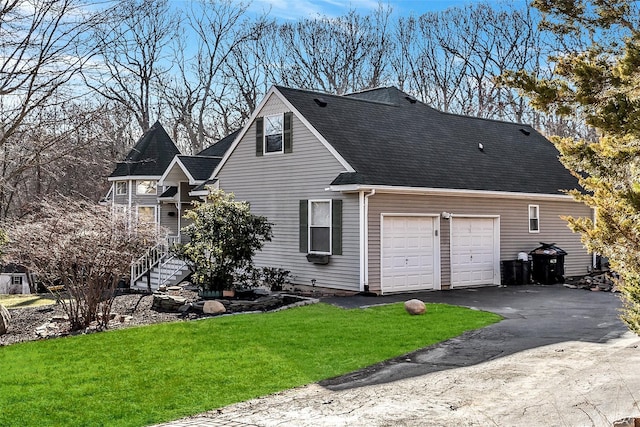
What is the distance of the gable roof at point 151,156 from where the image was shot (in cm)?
2789

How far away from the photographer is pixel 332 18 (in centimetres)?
3772

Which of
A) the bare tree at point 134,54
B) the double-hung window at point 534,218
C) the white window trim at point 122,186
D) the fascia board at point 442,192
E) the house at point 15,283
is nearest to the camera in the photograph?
the bare tree at point 134,54

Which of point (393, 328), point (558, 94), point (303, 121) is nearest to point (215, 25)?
point (303, 121)

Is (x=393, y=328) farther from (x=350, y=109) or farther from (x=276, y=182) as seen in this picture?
(x=350, y=109)

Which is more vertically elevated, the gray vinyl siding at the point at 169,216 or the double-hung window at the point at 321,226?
→ the gray vinyl siding at the point at 169,216

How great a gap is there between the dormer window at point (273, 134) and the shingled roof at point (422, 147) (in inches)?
33.1

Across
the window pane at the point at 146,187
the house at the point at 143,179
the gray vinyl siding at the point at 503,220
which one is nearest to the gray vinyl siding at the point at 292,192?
the gray vinyl siding at the point at 503,220

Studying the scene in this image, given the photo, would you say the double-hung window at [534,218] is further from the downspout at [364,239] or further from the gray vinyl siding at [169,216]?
the gray vinyl siding at [169,216]

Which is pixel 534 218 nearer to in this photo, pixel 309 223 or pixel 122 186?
pixel 309 223

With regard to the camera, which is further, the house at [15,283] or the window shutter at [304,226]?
the house at [15,283]

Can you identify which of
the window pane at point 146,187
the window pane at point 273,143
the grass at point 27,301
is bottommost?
the grass at point 27,301

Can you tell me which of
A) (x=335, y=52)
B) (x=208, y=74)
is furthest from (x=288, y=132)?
(x=208, y=74)

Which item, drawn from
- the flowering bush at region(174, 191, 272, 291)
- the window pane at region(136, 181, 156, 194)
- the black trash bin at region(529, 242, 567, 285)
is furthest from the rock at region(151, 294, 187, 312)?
the window pane at region(136, 181, 156, 194)

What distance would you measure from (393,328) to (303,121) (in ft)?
25.6
